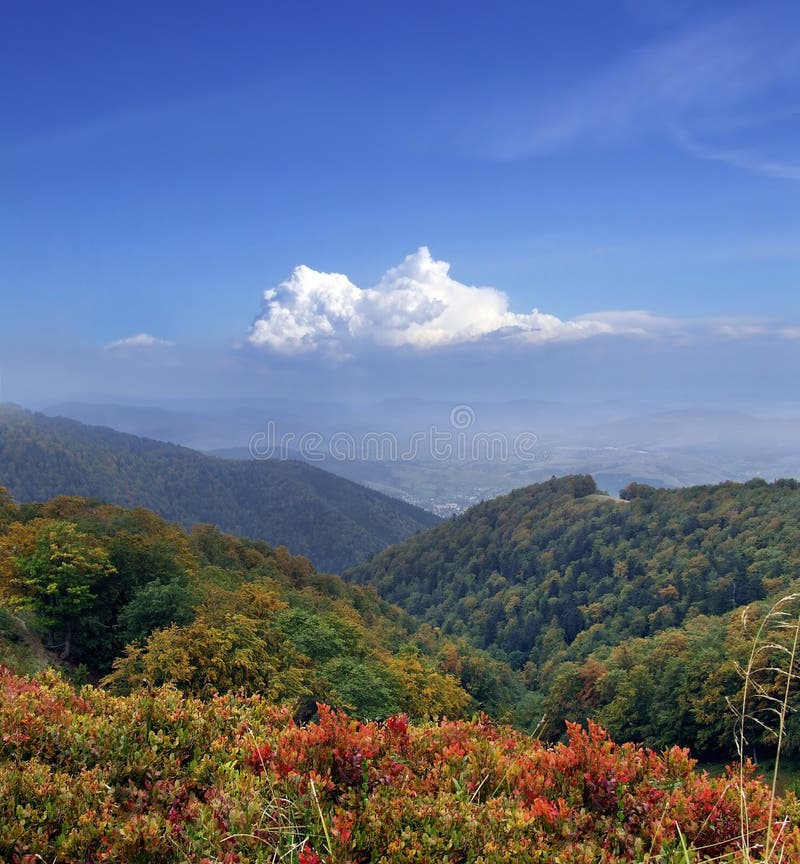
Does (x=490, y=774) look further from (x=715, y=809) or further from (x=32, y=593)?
(x=32, y=593)

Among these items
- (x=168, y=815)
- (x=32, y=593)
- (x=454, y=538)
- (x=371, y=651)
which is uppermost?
(x=168, y=815)

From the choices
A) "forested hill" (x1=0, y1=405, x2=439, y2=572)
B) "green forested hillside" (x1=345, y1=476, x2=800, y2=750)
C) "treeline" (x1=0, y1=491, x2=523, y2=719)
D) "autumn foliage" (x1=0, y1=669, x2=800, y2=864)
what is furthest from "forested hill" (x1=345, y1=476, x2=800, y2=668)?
"forested hill" (x1=0, y1=405, x2=439, y2=572)

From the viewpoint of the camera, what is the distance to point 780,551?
5672 cm

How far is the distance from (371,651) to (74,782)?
26202 millimetres

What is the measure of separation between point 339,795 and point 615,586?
7423 centimetres

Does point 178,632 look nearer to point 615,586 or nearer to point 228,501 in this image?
point 615,586

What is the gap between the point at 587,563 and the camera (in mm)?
81125

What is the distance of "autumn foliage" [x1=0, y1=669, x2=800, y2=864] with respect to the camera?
3.94 meters

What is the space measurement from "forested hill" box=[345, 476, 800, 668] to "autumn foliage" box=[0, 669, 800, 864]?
176 ft

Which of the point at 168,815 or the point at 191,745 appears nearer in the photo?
the point at 168,815

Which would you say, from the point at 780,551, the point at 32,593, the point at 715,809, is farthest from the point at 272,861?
the point at 780,551

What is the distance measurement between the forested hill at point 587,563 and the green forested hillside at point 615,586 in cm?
20

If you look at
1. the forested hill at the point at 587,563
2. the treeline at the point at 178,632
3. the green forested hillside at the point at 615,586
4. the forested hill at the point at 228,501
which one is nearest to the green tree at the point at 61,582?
the treeline at the point at 178,632

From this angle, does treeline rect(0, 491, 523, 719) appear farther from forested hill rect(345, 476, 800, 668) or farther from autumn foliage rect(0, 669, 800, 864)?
forested hill rect(345, 476, 800, 668)
